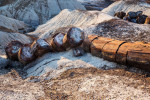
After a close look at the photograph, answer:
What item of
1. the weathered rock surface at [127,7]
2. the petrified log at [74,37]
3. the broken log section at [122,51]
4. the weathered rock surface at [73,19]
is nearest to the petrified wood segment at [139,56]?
the broken log section at [122,51]

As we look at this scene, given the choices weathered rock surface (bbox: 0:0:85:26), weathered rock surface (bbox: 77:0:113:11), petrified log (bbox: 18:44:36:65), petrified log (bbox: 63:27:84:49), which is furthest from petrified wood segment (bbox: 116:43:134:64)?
weathered rock surface (bbox: 77:0:113:11)

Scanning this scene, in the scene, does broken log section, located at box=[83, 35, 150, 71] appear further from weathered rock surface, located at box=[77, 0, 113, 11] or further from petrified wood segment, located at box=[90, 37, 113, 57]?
weathered rock surface, located at box=[77, 0, 113, 11]

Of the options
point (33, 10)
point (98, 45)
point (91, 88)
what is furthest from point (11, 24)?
point (91, 88)

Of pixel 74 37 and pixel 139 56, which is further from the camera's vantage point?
pixel 74 37

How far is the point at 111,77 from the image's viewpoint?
9.84ft

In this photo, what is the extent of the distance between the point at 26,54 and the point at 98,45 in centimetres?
249

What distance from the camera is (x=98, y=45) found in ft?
13.0

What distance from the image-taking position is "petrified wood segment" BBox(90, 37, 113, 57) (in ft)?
12.8

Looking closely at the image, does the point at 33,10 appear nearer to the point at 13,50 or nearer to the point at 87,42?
the point at 13,50

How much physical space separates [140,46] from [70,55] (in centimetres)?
208

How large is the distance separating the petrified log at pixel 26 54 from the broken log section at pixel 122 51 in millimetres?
1947

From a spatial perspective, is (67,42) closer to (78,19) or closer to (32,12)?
(78,19)

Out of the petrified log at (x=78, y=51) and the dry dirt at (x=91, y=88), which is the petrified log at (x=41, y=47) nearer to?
the petrified log at (x=78, y=51)

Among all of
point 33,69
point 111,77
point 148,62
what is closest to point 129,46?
point 148,62
